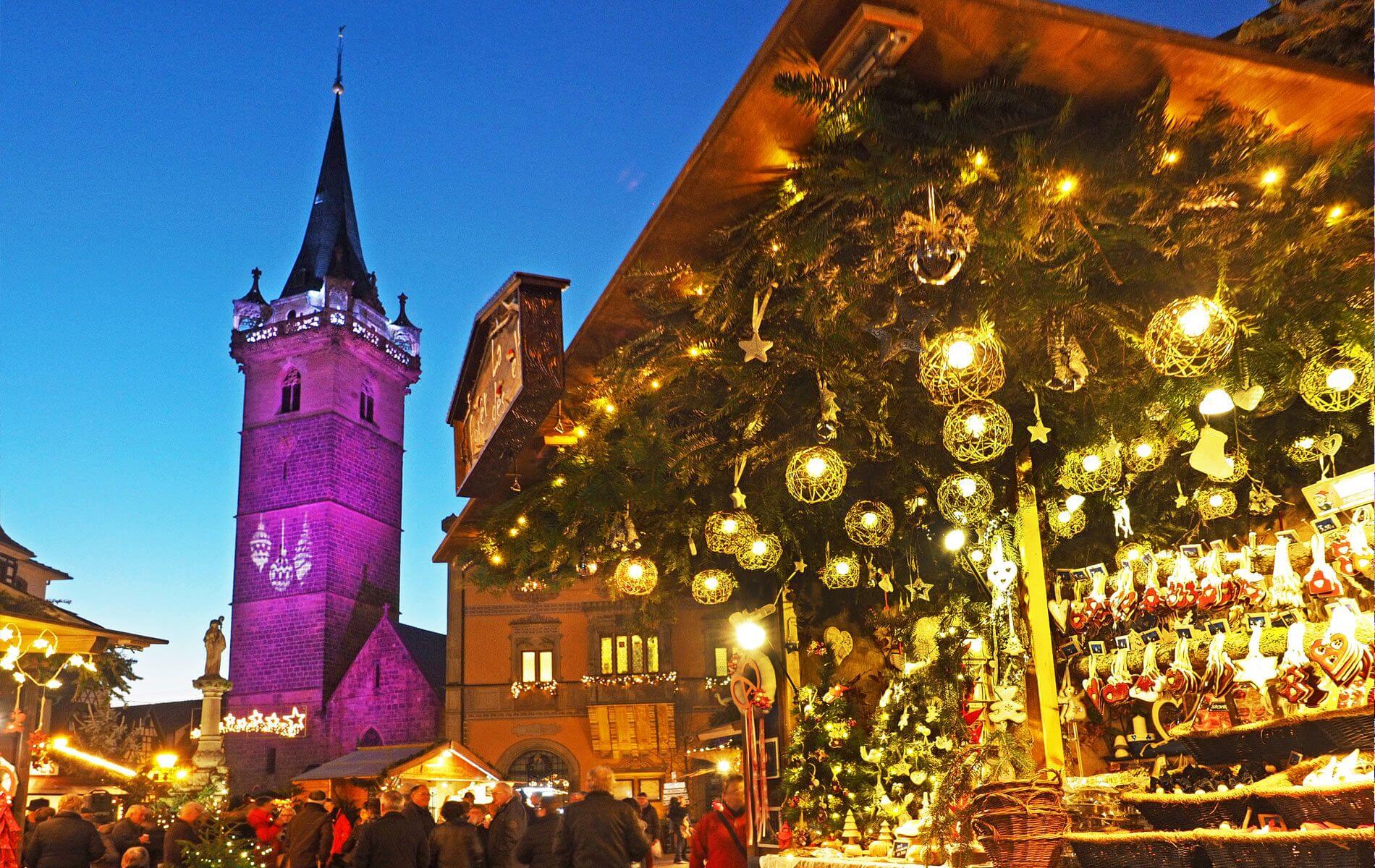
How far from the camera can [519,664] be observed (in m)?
28.9

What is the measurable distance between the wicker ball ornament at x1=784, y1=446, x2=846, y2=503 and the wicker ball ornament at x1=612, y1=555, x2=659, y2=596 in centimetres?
A: 186

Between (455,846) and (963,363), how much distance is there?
5.30 m

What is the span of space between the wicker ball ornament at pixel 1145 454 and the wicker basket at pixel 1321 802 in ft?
7.75

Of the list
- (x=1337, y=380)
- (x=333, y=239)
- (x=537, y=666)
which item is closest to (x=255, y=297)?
(x=333, y=239)

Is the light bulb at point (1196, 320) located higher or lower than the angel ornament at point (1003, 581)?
higher

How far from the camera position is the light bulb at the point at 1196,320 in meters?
4.40

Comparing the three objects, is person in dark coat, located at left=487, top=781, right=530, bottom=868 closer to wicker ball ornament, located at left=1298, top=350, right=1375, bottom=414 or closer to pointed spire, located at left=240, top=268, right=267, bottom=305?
wicker ball ornament, located at left=1298, top=350, right=1375, bottom=414

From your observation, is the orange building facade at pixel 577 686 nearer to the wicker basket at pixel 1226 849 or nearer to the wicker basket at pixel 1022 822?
the wicker basket at pixel 1226 849

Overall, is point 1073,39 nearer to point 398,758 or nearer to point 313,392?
point 398,758

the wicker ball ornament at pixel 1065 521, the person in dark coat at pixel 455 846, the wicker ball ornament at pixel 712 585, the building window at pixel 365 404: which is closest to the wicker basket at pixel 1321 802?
the wicker ball ornament at pixel 1065 521

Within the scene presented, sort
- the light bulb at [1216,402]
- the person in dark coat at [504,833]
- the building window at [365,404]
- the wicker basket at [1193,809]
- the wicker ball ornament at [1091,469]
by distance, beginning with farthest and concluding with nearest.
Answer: the building window at [365,404], the person in dark coat at [504,833], the wicker ball ornament at [1091,469], the light bulb at [1216,402], the wicker basket at [1193,809]

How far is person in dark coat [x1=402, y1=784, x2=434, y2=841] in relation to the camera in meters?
7.88

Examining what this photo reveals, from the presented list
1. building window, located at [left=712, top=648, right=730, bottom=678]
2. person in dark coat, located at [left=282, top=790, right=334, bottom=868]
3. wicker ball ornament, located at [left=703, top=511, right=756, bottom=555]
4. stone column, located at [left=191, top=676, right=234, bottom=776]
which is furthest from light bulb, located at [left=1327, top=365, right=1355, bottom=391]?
building window, located at [left=712, top=648, right=730, bottom=678]

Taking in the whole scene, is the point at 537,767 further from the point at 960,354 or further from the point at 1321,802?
the point at 960,354
